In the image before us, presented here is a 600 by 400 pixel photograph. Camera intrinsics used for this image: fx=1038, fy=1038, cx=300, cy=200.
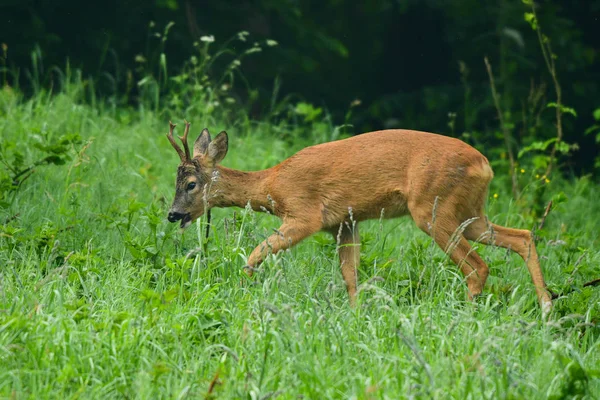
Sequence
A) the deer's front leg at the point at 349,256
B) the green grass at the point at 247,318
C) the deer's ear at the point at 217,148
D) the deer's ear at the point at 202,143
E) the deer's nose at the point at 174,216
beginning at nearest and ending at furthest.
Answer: the green grass at the point at 247,318 → the deer's front leg at the point at 349,256 → the deer's nose at the point at 174,216 → the deer's ear at the point at 217,148 → the deer's ear at the point at 202,143

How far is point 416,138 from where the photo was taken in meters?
6.75

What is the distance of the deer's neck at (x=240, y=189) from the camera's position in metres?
7.00

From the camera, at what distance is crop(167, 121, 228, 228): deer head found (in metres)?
6.88

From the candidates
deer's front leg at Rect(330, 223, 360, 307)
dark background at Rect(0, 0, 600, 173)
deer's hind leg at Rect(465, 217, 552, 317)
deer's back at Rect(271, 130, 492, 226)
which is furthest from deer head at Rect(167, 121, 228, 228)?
dark background at Rect(0, 0, 600, 173)

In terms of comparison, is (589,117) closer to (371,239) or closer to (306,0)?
(306,0)

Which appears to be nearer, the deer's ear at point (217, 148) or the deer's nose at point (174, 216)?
the deer's nose at point (174, 216)

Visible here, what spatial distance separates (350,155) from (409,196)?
550mm

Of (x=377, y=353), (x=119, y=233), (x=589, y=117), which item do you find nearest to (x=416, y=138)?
(x=119, y=233)

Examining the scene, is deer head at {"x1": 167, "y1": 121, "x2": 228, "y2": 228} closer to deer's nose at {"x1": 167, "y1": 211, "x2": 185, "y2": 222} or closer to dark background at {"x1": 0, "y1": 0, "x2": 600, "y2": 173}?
deer's nose at {"x1": 167, "y1": 211, "x2": 185, "y2": 222}

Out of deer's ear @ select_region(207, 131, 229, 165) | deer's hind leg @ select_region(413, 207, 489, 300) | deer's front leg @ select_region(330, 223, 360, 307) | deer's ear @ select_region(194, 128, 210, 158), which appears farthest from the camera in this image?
deer's ear @ select_region(194, 128, 210, 158)

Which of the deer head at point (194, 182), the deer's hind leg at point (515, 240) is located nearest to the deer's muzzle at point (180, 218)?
the deer head at point (194, 182)

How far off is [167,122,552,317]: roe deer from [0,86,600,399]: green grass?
156mm

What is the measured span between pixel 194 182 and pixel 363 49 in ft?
28.0

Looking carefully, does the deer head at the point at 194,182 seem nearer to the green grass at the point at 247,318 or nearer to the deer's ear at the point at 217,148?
the deer's ear at the point at 217,148
